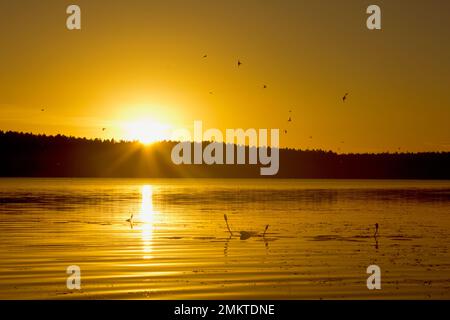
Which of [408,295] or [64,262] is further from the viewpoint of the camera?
[64,262]

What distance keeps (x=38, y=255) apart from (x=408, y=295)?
54.0 ft

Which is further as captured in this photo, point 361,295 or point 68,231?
point 68,231

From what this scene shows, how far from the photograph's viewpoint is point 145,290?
23219 mm

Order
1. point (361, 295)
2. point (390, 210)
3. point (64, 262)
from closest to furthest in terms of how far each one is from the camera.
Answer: point (361, 295), point (64, 262), point (390, 210)

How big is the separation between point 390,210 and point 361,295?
1908 inches

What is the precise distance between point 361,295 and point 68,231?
2615 centimetres

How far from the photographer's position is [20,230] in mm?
44906
